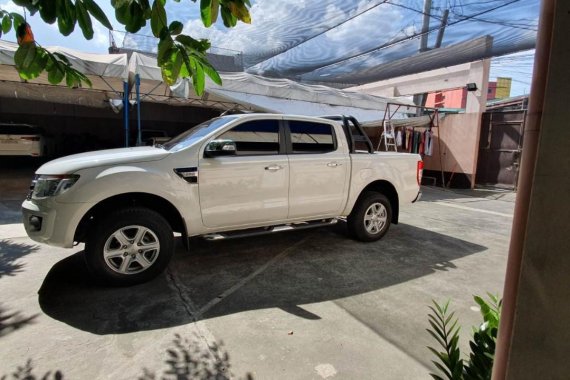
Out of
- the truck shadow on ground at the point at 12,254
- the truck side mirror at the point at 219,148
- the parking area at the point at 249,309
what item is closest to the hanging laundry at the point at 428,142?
the parking area at the point at 249,309

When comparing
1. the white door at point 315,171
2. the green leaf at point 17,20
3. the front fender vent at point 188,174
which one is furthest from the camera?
the white door at point 315,171

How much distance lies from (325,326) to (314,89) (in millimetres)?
10163

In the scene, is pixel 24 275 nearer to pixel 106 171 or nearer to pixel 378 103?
pixel 106 171

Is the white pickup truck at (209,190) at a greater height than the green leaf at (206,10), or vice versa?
→ the green leaf at (206,10)

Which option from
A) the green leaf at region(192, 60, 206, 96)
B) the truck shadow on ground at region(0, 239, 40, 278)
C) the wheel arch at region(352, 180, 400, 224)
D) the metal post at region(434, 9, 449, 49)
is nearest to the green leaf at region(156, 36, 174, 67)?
the green leaf at region(192, 60, 206, 96)

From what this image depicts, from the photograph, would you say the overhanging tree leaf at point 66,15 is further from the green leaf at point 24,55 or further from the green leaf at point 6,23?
the green leaf at point 6,23

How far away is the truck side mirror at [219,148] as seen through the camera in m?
4.07

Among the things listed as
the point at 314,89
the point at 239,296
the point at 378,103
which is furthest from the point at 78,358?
the point at 378,103

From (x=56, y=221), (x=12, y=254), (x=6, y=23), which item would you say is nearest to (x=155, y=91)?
(x=12, y=254)

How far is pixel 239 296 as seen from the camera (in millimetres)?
3607

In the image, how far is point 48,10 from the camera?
147cm

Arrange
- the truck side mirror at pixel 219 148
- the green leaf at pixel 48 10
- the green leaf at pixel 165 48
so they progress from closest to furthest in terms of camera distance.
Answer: the green leaf at pixel 48 10 < the green leaf at pixel 165 48 < the truck side mirror at pixel 219 148

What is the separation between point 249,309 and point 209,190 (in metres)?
1.41

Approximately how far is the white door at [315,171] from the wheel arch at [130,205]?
142 centimetres
